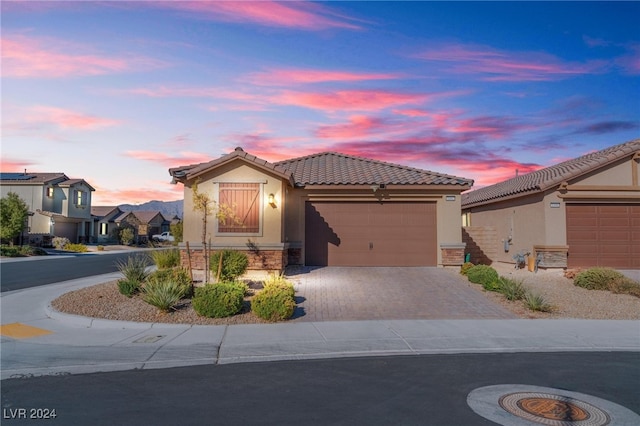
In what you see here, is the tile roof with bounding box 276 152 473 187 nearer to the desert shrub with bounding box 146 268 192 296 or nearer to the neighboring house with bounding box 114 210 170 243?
the desert shrub with bounding box 146 268 192 296

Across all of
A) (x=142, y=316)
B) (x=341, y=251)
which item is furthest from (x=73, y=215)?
(x=142, y=316)

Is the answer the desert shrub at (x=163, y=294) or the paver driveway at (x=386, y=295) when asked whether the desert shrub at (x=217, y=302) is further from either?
the paver driveway at (x=386, y=295)

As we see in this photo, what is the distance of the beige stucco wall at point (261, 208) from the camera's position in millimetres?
16156

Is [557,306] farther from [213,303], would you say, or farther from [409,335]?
[213,303]

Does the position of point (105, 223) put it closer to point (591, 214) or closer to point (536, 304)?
point (591, 214)

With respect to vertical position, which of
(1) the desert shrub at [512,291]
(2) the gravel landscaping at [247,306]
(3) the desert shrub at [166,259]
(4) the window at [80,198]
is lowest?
(2) the gravel landscaping at [247,306]

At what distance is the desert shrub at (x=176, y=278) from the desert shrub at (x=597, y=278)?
A: 12.5 metres

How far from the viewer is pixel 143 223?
69.7 meters

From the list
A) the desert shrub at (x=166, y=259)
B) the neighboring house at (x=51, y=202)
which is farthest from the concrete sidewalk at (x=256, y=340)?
the neighboring house at (x=51, y=202)

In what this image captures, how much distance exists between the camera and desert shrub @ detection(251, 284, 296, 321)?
10.8m

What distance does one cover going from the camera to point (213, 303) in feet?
36.1

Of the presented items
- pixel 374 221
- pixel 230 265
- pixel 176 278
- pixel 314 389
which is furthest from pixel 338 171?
pixel 314 389

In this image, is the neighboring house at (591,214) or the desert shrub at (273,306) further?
the neighboring house at (591,214)

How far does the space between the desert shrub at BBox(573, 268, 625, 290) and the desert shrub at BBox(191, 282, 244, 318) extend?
11.3 m
